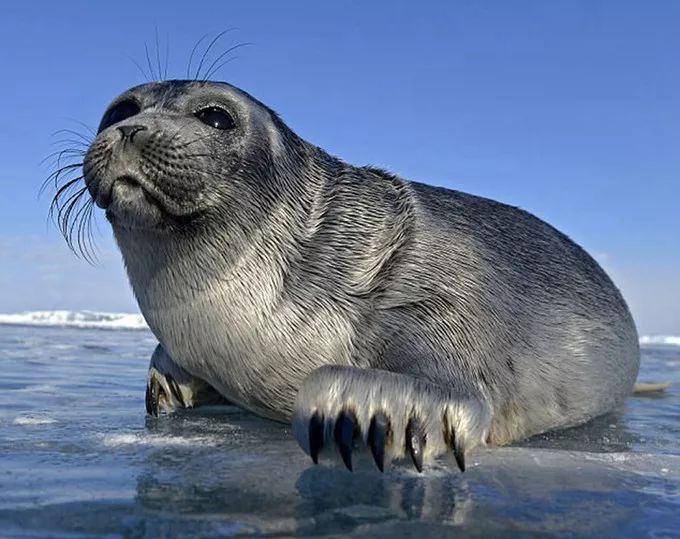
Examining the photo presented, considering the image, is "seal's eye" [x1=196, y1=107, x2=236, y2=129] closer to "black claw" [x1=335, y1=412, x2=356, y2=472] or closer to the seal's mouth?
the seal's mouth

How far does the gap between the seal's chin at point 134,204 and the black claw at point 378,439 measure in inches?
51.3

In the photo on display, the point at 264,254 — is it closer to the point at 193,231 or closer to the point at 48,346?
the point at 193,231

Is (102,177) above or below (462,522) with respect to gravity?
above

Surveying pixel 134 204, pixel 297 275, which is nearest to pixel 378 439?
pixel 297 275

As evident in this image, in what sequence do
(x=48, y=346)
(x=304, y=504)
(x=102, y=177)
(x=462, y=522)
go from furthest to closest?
(x=48, y=346) < (x=102, y=177) < (x=304, y=504) < (x=462, y=522)

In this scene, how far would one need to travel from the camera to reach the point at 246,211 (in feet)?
11.4

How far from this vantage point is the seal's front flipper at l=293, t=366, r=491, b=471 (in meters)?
2.61

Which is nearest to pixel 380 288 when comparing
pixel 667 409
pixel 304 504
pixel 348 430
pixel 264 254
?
pixel 264 254

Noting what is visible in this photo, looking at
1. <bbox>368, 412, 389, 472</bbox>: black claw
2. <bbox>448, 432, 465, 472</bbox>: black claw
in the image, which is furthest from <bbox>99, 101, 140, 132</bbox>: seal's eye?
<bbox>448, 432, 465, 472</bbox>: black claw

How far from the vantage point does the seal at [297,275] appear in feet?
10.7

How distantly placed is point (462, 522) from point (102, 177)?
2.06 meters

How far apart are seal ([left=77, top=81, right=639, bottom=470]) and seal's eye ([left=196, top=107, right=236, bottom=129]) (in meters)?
0.01

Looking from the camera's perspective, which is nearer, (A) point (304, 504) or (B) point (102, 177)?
(A) point (304, 504)

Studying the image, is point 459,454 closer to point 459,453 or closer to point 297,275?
point 459,453
